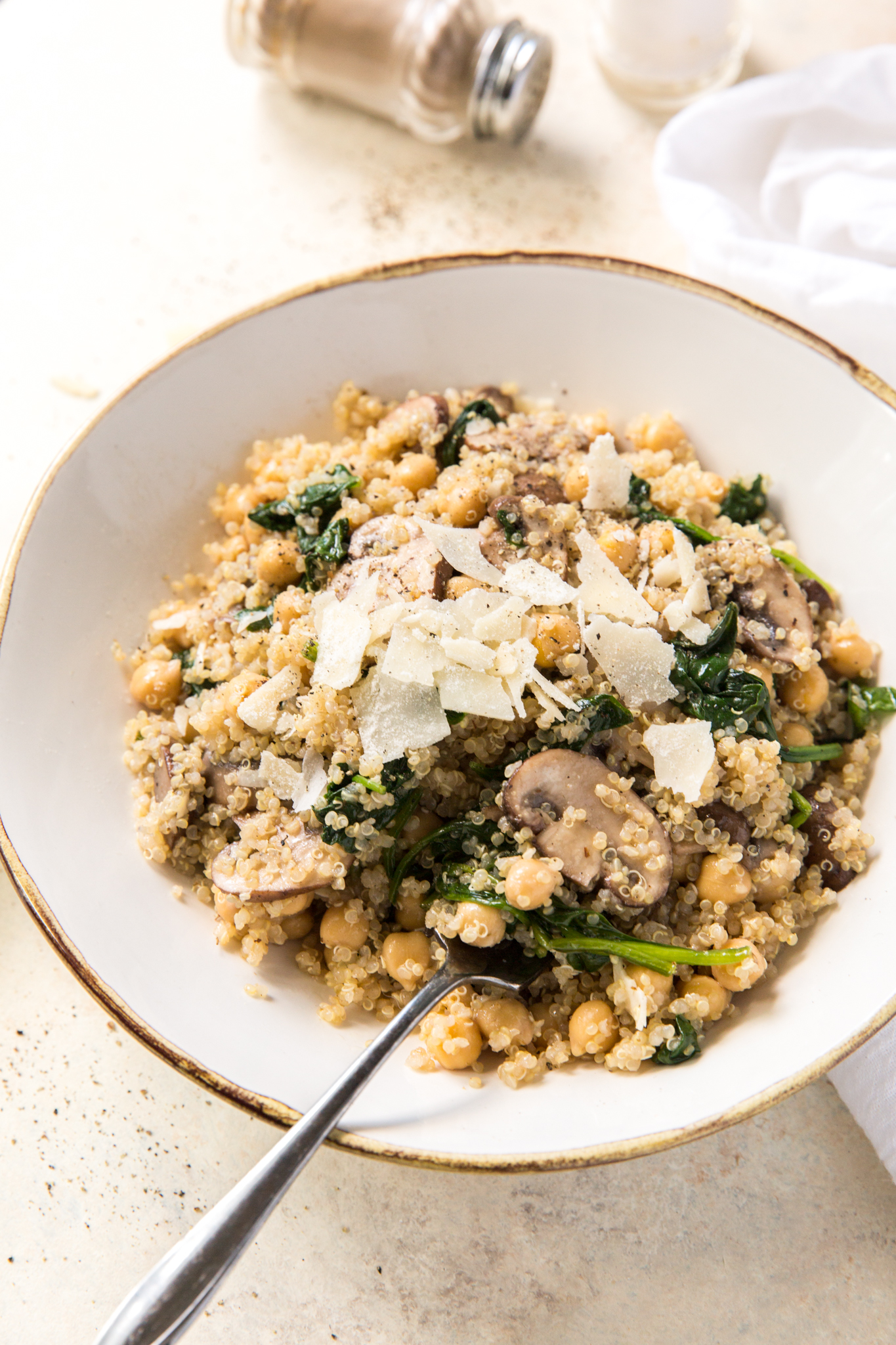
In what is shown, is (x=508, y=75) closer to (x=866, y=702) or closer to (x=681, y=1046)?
(x=866, y=702)

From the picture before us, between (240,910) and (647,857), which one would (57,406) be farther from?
(647,857)

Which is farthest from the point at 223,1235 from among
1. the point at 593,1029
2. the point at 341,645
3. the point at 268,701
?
the point at 341,645

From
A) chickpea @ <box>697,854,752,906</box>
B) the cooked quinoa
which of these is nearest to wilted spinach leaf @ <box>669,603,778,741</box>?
the cooked quinoa

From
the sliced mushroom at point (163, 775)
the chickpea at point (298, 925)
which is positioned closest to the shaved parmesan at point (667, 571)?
the chickpea at point (298, 925)

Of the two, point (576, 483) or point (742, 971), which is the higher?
point (576, 483)

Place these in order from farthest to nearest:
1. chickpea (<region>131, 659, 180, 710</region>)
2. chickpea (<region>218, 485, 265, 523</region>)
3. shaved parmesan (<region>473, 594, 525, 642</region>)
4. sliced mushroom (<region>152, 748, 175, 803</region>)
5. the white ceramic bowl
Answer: chickpea (<region>218, 485, 265, 523</region>) → chickpea (<region>131, 659, 180, 710</region>) → sliced mushroom (<region>152, 748, 175, 803</region>) → shaved parmesan (<region>473, 594, 525, 642</region>) → the white ceramic bowl

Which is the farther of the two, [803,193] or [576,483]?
[803,193]

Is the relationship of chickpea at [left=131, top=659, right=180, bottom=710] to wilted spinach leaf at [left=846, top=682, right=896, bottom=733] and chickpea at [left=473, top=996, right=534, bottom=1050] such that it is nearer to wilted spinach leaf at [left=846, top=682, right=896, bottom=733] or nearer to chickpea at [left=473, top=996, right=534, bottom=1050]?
chickpea at [left=473, top=996, right=534, bottom=1050]
